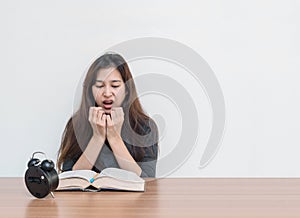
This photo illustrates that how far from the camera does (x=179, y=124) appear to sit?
74.6 inches

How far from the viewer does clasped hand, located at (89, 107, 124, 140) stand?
1607 mm

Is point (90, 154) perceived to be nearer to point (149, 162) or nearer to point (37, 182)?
point (149, 162)

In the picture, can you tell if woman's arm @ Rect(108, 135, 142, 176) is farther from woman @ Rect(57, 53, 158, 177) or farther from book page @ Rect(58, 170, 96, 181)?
book page @ Rect(58, 170, 96, 181)

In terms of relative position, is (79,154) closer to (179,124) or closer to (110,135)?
(110,135)

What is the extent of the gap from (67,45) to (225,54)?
25.0 inches

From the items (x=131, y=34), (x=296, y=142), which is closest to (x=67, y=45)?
(x=131, y=34)

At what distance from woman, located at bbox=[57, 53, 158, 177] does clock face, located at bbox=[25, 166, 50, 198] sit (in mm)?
389

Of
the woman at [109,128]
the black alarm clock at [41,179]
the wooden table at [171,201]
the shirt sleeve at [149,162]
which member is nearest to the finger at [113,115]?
the woman at [109,128]

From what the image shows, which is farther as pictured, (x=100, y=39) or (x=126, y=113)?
(x=100, y=39)

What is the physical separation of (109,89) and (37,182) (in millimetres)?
563

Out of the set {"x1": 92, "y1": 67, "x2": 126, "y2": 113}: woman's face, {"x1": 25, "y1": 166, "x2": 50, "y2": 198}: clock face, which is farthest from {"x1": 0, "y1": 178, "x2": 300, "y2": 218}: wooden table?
{"x1": 92, "y1": 67, "x2": 126, "y2": 113}: woman's face

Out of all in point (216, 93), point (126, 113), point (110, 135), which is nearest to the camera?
point (110, 135)

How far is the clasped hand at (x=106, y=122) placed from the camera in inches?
63.3

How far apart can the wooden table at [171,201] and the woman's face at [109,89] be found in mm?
386
